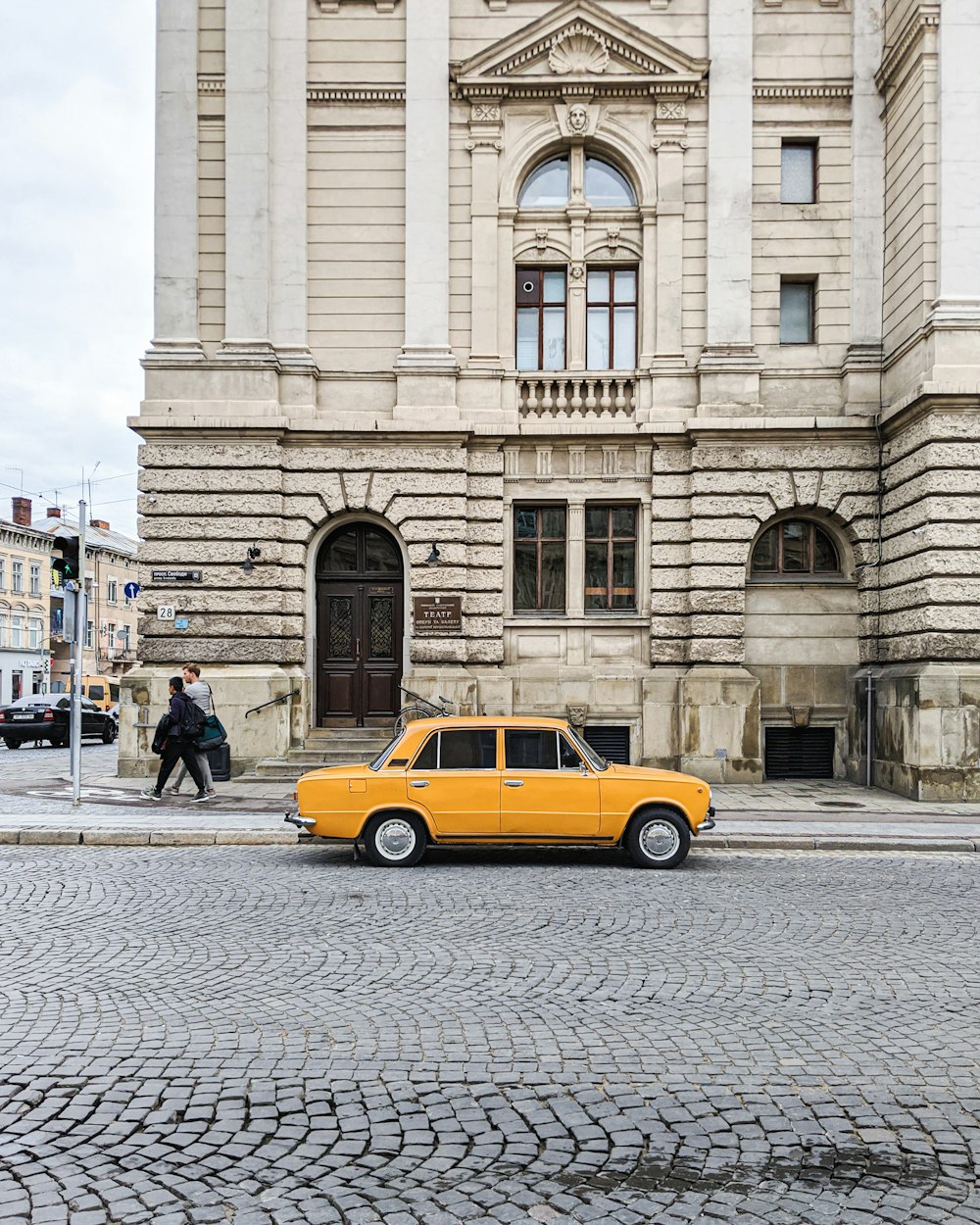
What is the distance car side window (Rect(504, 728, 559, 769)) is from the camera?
35.1ft

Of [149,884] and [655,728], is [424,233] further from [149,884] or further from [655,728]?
[149,884]

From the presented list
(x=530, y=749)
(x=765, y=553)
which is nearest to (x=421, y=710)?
(x=765, y=553)

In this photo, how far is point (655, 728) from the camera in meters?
18.2

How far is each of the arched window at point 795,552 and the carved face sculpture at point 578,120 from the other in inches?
320

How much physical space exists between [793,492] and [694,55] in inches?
327

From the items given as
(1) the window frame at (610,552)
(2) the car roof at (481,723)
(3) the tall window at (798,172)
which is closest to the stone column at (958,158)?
(3) the tall window at (798,172)

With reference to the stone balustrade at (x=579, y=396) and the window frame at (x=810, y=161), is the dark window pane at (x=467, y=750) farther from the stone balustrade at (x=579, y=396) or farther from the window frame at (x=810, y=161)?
the window frame at (x=810, y=161)

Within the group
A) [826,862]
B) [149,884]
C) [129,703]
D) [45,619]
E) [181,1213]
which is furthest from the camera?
[45,619]

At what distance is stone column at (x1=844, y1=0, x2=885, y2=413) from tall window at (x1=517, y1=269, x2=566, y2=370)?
5.38 m

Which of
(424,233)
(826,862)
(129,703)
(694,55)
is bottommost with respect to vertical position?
(826,862)

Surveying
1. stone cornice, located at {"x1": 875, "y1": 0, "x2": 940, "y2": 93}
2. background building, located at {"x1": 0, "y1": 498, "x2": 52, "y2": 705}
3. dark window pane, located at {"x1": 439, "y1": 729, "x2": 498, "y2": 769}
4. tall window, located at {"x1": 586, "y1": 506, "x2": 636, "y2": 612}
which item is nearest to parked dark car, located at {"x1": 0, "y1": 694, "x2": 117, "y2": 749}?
tall window, located at {"x1": 586, "y1": 506, "x2": 636, "y2": 612}

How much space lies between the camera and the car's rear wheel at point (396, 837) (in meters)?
A: 10.5

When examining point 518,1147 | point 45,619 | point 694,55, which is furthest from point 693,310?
point 45,619

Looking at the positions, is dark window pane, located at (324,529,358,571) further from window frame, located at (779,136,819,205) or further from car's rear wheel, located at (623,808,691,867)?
window frame, located at (779,136,819,205)
